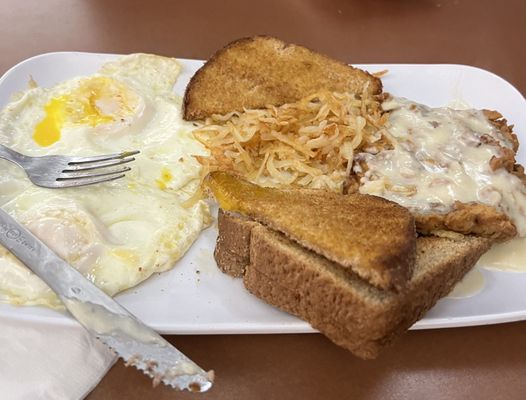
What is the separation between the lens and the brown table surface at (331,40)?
2027 mm

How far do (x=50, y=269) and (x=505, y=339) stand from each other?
5.99 ft

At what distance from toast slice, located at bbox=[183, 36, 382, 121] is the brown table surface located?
82 cm

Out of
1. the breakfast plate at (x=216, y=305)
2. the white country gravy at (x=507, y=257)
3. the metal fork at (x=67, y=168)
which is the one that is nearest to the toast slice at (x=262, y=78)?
the metal fork at (x=67, y=168)

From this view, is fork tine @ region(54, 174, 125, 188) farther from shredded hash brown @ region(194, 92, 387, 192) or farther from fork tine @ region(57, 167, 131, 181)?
shredded hash brown @ region(194, 92, 387, 192)

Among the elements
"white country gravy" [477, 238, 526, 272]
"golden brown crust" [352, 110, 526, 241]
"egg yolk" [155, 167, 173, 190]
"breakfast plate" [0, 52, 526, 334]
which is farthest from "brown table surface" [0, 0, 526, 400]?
"egg yolk" [155, 167, 173, 190]

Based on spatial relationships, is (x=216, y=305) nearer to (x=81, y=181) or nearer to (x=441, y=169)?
(x=81, y=181)

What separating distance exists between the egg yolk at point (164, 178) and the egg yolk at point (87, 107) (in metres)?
0.41

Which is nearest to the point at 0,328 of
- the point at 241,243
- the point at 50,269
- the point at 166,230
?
the point at 50,269

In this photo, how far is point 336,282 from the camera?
72.4 inches

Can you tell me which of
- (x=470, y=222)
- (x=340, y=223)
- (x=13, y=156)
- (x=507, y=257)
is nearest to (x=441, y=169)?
(x=470, y=222)

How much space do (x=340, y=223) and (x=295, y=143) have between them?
0.67 metres

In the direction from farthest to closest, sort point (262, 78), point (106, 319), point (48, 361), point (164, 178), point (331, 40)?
point (331, 40), point (262, 78), point (164, 178), point (48, 361), point (106, 319)

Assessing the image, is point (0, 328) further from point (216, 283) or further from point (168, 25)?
point (168, 25)

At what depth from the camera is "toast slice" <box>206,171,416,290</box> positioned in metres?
1.84
